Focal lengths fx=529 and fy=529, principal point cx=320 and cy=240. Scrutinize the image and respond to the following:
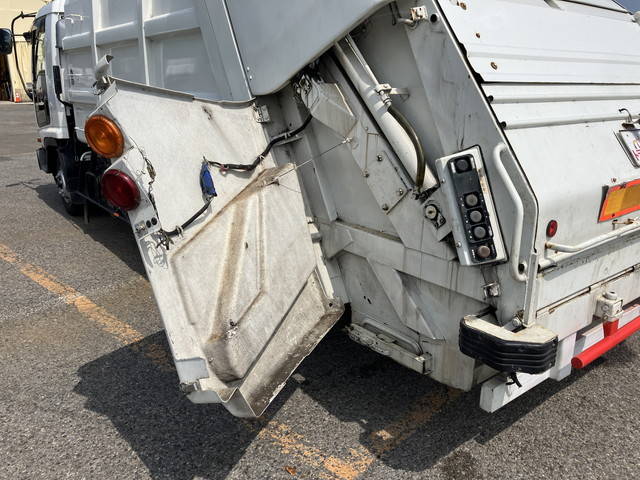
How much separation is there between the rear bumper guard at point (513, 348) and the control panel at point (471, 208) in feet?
0.94

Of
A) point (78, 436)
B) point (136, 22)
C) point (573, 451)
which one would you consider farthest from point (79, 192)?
point (573, 451)

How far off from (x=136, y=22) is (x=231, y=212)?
6.61 feet

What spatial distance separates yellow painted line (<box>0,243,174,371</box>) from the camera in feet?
11.5

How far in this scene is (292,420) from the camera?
9.42 feet

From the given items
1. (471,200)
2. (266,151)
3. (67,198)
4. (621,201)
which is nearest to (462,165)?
(471,200)

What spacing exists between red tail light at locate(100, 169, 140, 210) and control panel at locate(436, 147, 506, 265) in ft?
4.16

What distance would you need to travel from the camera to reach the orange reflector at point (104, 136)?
2168 mm

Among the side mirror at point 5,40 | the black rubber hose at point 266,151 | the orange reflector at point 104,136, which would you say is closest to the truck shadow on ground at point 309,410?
the black rubber hose at point 266,151

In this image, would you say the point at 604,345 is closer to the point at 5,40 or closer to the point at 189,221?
the point at 189,221

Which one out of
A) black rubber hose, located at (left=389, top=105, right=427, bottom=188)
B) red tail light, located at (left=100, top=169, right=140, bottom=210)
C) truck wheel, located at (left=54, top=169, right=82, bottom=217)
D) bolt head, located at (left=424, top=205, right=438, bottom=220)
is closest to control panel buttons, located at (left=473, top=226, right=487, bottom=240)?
bolt head, located at (left=424, top=205, right=438, bottom=220)

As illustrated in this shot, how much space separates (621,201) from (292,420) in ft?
6.57

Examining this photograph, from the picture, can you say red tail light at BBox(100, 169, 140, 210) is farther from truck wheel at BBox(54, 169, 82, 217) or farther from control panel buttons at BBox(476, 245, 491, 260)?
truck wheel at BBox(54, 169, 82, 217)

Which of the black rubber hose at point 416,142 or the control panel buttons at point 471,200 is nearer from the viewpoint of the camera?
the control panel buttons at point 471,200

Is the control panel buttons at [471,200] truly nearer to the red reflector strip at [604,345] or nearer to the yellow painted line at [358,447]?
the red reflector strip at [604,345]
